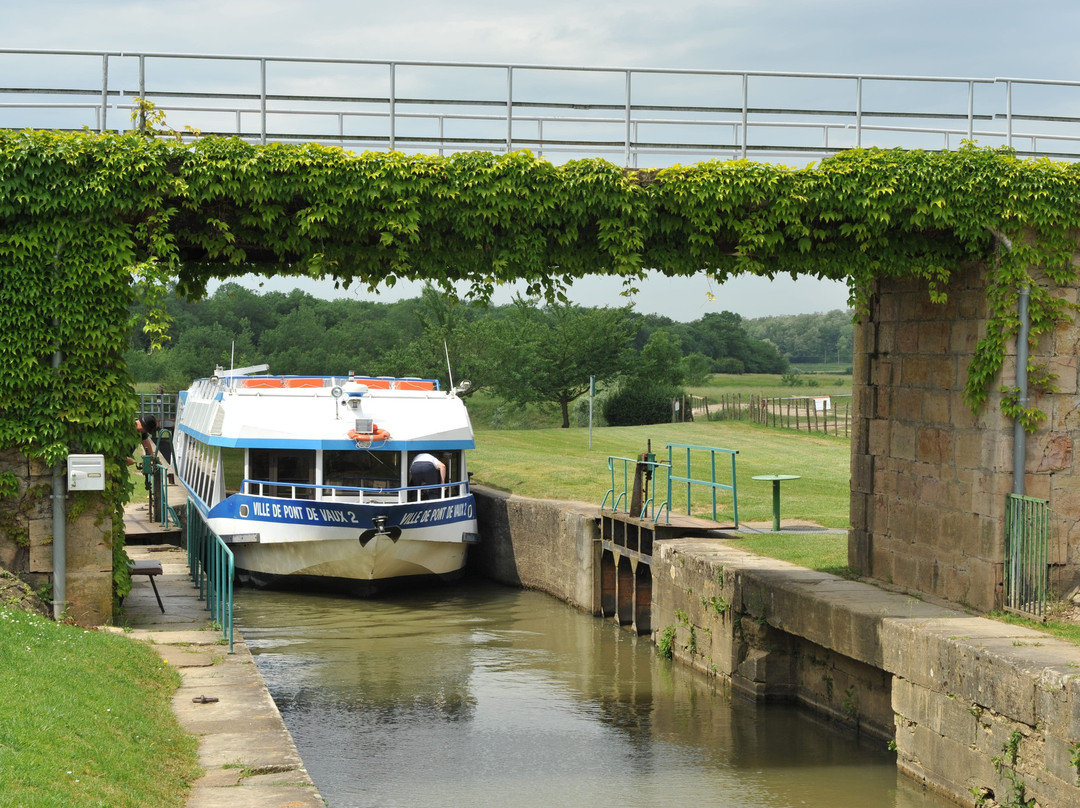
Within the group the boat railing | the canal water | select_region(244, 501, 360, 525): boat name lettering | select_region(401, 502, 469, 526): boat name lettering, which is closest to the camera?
the canal water

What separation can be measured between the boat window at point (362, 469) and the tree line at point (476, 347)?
4.27 m

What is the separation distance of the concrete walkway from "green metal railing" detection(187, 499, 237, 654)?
171 mm

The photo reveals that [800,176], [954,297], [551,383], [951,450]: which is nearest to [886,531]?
[951,450]

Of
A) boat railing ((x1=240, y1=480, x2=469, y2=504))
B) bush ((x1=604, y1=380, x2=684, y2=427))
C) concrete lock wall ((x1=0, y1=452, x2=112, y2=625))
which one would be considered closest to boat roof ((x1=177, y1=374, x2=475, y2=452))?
boat railing ((x1=240, y1=480, x2=469, y2=504))

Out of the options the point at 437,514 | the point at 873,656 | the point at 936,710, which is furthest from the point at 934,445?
the point at 437,514

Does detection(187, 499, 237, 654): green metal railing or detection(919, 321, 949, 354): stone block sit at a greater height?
detection(919, 321, 949, 354): stone block

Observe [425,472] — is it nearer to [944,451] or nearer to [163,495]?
[163,495]

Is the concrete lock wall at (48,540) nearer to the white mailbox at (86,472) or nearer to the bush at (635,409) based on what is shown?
the white mailbox at (86,472)

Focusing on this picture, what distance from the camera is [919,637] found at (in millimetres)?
11344

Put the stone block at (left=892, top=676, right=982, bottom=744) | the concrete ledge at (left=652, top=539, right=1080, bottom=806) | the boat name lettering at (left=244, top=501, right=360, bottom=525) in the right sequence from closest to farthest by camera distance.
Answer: the concrete ledge at (left=652, top=539, right=1080, bottom=806) → the stone block at (left=892, top=676, right=982, bottom=744) → the boat name lettering at (left=244, top=501, right=360, bottom=525)

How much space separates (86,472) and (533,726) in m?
5.31

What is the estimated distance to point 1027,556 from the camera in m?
12.4

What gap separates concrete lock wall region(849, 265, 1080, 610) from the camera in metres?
12.9

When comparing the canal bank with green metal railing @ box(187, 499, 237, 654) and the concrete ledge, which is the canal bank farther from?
green metal railing @ box(187, 499, 237, 654)
